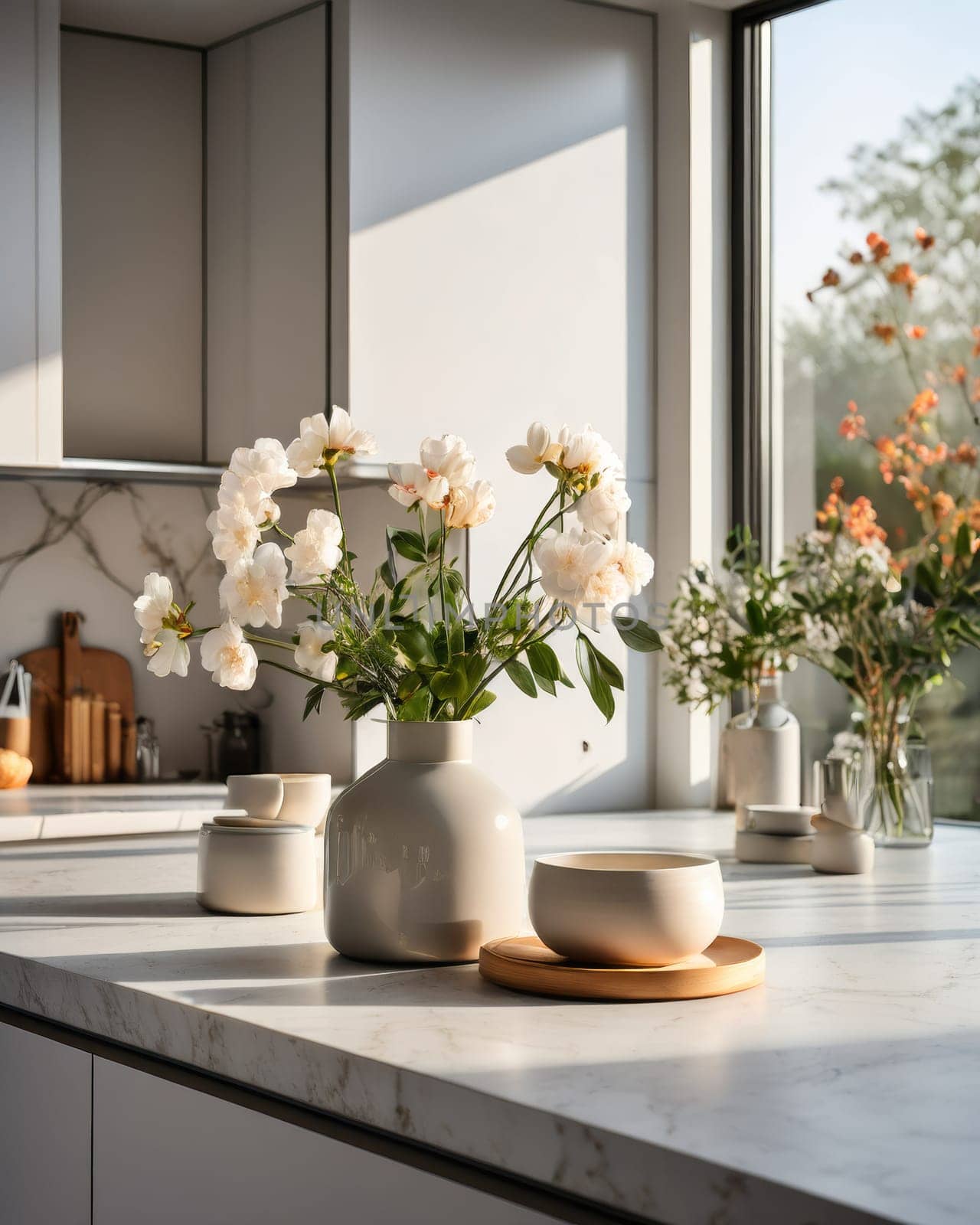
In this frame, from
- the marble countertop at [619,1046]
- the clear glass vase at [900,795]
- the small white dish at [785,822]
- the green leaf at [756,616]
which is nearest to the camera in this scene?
the marble countertop at [619,1046]

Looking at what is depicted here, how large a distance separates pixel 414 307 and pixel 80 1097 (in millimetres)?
1656

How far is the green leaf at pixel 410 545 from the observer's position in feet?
4.72

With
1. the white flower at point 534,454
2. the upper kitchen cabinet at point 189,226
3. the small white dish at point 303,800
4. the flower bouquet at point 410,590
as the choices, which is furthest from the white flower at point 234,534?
the upper kitchen cabinet at point 189,226

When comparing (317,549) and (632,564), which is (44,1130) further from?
(632,564)

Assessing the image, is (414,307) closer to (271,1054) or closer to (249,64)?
(249,64)

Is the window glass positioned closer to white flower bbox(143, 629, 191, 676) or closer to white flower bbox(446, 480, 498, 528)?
white flower bbox(446, 480, 498, 528)

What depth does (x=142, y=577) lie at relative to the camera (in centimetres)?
300

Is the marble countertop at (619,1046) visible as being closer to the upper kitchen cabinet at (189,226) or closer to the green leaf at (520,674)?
the green leaf at (520,674)

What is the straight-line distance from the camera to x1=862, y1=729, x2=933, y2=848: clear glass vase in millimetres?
2195

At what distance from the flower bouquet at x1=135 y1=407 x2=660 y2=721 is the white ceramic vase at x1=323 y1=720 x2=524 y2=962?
7cm

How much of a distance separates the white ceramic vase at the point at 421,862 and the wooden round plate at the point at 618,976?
0.22ft

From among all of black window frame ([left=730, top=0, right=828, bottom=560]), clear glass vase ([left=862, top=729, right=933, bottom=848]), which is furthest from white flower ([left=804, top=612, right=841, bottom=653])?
black window frame ([left=730, top=0, right=828, bottom=560])

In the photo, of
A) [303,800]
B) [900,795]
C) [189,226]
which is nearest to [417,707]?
[303,800]

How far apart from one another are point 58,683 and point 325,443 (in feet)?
5.48
